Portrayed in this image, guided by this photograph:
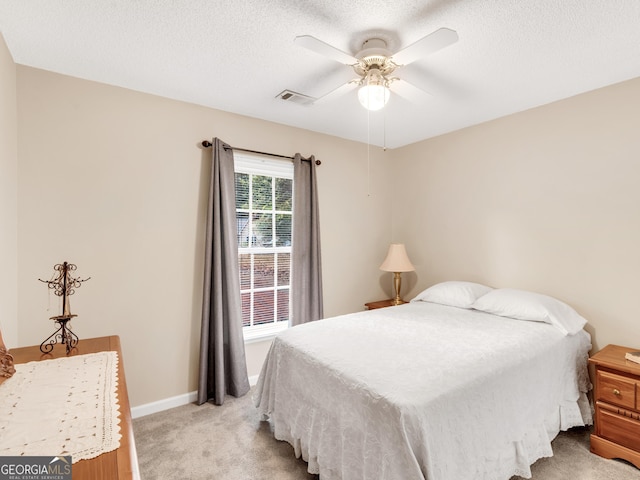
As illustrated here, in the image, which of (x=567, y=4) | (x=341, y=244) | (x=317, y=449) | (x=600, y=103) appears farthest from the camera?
(x=341, y=244)

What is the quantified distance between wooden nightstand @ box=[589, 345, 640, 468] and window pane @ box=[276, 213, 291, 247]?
2.62m

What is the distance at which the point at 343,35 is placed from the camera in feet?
5.97

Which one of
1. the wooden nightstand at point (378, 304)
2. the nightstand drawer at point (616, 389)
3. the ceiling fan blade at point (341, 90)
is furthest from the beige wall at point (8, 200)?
the nightstand drawer at point (616, 389)

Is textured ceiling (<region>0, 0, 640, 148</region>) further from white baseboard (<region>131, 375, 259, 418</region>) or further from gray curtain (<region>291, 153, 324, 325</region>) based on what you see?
white baseboard (<region>131, 375, 259, 418</region>)

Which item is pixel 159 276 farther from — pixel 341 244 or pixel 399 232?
pixel 399 232

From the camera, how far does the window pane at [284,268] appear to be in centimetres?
340

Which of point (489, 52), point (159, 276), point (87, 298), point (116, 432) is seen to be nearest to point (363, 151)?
point (489, 52)

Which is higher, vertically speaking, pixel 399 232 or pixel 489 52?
pixel 489 52

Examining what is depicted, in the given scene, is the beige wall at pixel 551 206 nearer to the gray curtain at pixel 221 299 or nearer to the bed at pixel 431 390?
the bed at pixel 431 390

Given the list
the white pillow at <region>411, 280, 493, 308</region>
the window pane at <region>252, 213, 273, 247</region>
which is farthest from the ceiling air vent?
the white pillow at <region>411, 280, 493, 308</region>

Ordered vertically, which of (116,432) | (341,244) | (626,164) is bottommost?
(116,432)

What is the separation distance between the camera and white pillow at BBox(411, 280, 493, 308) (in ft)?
9.76

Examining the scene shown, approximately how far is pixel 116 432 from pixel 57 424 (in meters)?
0.20

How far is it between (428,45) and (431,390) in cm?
167
